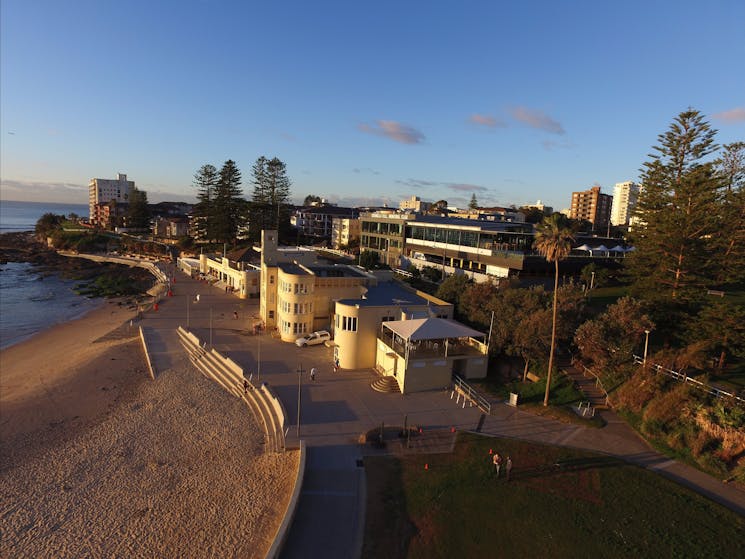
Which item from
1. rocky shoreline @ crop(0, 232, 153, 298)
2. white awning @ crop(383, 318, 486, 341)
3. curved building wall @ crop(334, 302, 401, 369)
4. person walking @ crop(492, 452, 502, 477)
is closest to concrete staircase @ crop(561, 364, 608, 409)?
white awning @ crop(383, 318, 486, 341)

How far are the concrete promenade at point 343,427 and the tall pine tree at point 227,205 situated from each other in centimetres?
3584

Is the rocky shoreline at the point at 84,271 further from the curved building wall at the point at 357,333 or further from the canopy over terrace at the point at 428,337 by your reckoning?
the canopy over terrace at the point at 428,337

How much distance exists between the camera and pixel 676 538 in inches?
442

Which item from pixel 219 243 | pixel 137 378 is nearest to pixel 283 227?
pixel 219 243

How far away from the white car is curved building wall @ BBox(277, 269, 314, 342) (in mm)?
815

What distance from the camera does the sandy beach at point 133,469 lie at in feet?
38.5

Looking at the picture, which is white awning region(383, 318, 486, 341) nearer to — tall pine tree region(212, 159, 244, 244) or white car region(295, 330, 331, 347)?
white car region(295, 330, 331, 347)

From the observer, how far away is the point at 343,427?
1628 centimetres

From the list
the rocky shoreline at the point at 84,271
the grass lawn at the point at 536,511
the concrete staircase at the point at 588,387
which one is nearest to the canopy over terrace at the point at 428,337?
the concrete staircase at the point at 588,387

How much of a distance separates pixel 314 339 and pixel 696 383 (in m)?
19.2

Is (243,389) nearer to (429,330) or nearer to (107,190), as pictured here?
(429,330)

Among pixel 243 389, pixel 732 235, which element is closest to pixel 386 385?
pixel 243 389

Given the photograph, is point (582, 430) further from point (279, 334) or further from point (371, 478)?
point (279, 334)

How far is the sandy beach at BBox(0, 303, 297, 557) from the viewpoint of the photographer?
1173 cm
